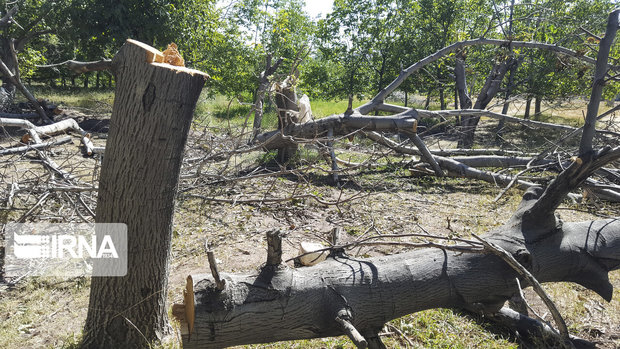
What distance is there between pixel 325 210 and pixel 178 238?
6.77 ft

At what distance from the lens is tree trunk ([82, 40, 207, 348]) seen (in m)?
2.20

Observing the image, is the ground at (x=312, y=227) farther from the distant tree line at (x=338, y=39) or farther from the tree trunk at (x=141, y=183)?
the distant tree line at (x=338, y=39)

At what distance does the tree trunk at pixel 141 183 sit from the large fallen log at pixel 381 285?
0.50 metres

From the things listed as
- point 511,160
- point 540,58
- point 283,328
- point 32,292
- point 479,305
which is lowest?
point 32,292

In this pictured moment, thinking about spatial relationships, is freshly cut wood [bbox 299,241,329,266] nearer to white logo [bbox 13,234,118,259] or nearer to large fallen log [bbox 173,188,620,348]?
large fallen log [bbox 173,188,620,348]

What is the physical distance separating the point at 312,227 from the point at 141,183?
3036mm

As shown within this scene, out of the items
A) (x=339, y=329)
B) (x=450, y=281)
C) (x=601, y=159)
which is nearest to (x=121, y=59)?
(x=339, y=329)

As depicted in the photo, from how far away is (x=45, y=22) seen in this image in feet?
41.4

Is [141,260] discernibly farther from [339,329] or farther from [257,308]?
[339,329]

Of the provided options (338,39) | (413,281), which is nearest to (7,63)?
(338,39)

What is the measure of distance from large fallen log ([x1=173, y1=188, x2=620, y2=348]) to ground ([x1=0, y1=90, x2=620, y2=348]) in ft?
1.33

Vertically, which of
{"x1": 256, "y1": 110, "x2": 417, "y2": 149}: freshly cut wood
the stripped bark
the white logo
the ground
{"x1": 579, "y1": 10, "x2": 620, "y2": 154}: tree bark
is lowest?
the white logo

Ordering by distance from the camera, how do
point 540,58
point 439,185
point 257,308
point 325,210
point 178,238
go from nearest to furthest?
point 257,308, point 178,238, point 325,210, point 439,185, point 540,58

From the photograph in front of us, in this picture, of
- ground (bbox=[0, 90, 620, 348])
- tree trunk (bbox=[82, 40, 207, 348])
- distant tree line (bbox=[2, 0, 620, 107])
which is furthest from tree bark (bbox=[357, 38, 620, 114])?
tree trunk (bbox=[82, 40, 207, 348])
